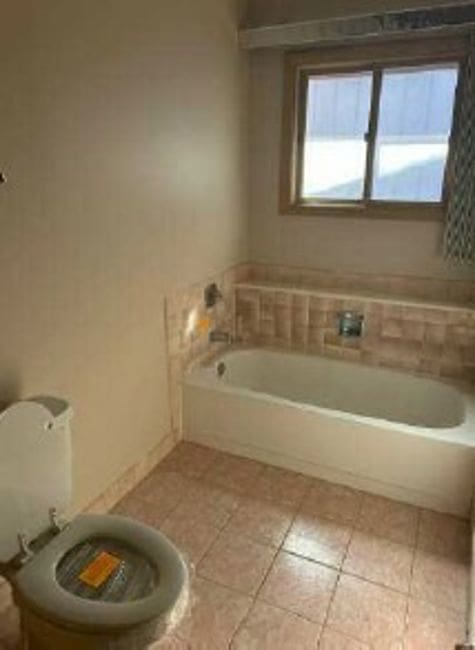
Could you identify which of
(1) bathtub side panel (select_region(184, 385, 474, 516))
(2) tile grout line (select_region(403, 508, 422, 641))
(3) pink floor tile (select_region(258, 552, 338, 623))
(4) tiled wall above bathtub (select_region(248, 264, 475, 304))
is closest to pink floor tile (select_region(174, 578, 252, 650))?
(3) pink floor tile (select_region(258, 552, 338, 623))

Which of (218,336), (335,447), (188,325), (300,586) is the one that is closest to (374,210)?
(218,336)

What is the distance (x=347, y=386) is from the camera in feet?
9.68

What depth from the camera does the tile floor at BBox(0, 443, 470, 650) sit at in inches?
64.2

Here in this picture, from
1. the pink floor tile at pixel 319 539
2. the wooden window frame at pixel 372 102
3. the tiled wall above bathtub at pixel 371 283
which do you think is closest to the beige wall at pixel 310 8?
the wooden window frame at pixel 372 102

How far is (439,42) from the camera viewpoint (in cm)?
247

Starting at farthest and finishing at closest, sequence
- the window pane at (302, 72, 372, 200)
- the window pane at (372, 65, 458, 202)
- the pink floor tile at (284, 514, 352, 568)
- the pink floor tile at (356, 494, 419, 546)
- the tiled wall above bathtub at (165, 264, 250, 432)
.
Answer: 1. the window pane at (302, 72, 372, 200)
2. the window pane at (372, 65, 458, 202)
3. the tiled wall above bathtub at (165, 264, 250, 432)
4. the pink floor tile at (356, 494, 419, 546)
5. the pink floor tile at (284, 514, 352, 568)

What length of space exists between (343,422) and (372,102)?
71.8 inches

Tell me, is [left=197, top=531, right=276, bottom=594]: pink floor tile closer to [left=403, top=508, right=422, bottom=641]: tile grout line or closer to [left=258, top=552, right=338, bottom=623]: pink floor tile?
[left=258, top=552, right=338, bottom=623]: pink floor tile

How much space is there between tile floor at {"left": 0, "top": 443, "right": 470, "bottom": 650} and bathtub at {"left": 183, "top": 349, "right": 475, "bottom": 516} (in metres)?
0.09

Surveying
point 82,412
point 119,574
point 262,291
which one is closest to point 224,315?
point 262,291

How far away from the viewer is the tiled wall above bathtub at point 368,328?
263cm

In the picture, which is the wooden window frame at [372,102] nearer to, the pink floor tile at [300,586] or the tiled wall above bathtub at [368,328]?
the tiled wall above bathtub at [368,328]

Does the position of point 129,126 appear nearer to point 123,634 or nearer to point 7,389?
point 7,389

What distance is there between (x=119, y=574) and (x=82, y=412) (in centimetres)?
71
